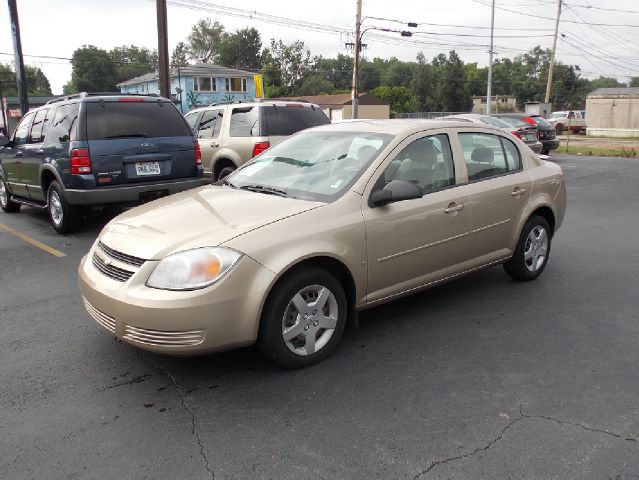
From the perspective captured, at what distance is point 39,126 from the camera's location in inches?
326

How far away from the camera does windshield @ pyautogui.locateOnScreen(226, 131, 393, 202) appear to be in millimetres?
4059

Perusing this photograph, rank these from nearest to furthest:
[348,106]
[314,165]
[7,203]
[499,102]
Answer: [314,165]
[7,203]
[348,106]
[499,102]

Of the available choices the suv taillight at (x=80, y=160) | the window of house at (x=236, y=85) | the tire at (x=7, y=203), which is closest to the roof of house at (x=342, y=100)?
the window of house at (x=236, y=85)

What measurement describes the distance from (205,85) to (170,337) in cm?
5648

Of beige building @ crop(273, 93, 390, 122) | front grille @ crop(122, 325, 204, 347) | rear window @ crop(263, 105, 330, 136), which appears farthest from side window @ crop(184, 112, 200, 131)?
beige building @ crop(273, 93, 390, 122)

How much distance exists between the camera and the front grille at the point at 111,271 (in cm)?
344

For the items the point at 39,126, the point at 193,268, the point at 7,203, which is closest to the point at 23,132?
the point at 39,126

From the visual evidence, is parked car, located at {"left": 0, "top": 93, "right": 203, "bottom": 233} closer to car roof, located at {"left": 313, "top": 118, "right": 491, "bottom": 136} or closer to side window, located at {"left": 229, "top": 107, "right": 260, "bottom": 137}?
side window, located at {"left": 229, "top": 107, "right": 260, "bottom": 137}

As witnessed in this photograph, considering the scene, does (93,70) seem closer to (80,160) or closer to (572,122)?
(572,122)

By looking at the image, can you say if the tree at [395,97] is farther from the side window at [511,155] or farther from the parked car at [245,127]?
the side window at [511,155]

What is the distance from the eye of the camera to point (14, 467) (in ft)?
8.79

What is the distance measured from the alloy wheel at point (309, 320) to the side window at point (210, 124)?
7.11 meters

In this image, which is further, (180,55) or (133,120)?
(180,55)

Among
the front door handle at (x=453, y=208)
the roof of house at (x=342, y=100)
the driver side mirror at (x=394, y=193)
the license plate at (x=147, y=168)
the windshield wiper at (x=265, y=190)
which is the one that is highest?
the roof of house at (x=342, y=100)
